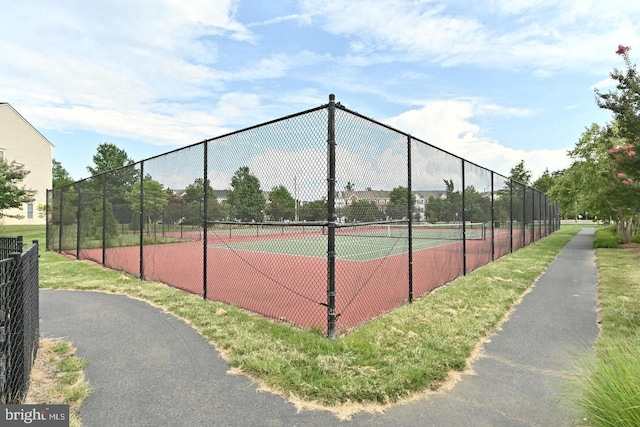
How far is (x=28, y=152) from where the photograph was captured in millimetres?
27234

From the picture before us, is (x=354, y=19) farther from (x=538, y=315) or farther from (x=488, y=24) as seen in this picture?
(x=538, y=315)

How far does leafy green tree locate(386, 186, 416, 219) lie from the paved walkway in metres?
2.02

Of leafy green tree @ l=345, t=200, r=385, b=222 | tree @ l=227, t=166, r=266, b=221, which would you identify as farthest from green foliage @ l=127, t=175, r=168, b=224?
leafy green tree @ l=345, t=200, r=385, b=222

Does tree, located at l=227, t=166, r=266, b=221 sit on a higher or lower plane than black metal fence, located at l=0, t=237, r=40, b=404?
higher

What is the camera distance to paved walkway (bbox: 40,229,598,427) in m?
2.29

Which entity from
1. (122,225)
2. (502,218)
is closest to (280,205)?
(122,225)

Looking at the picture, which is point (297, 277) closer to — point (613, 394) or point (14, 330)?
point (14, 330)

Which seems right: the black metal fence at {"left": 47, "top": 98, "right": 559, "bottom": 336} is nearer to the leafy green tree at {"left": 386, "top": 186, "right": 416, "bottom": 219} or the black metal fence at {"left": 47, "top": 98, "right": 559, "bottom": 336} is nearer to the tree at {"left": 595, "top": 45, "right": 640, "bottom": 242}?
the leafy green tree at {"left": 386, "top": 186, "right": 416, "bottom": 219}

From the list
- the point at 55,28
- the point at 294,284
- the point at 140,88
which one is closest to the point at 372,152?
the point at 294,284

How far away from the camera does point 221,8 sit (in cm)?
711

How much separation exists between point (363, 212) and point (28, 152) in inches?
1328

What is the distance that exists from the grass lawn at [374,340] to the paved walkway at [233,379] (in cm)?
15

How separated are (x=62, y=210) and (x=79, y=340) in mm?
10469

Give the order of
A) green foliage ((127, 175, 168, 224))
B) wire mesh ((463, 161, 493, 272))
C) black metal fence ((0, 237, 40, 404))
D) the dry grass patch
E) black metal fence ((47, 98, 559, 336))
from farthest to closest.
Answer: wire mesh ((463, 161, 493, 272))
green foliage ((127, 175, 168, 224))
black metal fence ((47, 98, 559, 336))
the dry grass patch
black metal fence ((0, 237, 40, 404))
